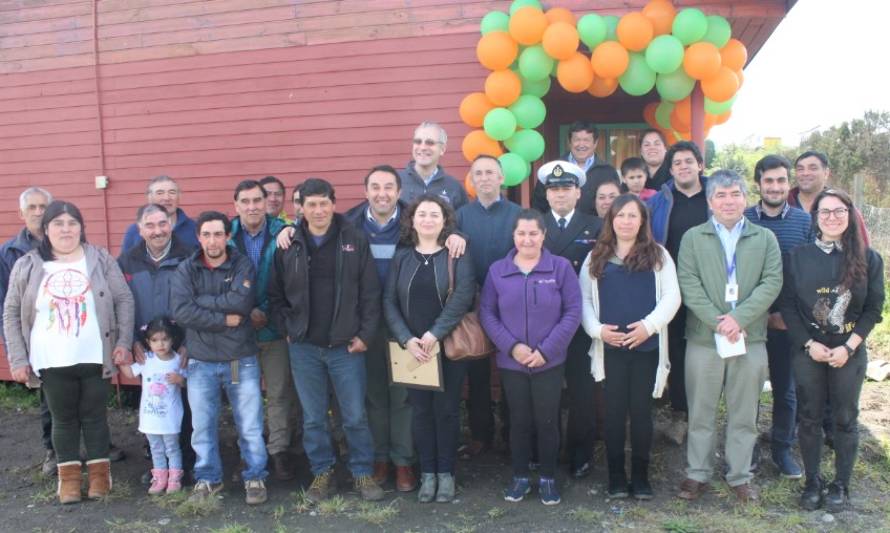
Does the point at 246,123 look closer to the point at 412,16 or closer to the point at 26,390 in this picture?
the point at 412,16

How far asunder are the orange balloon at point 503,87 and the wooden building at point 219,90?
673 millimetres

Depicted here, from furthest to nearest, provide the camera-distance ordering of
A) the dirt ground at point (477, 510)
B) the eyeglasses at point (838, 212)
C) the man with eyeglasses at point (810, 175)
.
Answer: the man with eyeglasses at point (810, 175) < the dirt ground at point (477, 510) < the eyeglasses at point (838, 212)

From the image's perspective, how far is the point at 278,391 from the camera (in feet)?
14.5

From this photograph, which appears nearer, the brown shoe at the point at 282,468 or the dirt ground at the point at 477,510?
the dirt ground at the point at 477,510

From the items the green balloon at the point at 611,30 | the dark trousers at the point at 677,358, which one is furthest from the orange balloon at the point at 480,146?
the dark trousers at the point at 677,358

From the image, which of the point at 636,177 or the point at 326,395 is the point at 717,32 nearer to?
the point at 636,177

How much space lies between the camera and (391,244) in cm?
413

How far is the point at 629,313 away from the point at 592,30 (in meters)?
2.14

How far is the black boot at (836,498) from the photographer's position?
3.86 metres

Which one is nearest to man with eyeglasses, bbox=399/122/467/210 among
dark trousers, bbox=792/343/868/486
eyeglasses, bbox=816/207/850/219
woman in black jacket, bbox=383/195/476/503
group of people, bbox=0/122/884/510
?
group of people, bbox=0/122/884/510

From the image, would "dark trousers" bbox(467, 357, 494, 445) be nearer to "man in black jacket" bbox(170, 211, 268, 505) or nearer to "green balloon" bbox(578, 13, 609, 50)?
"man in black jacket" bbox(170, 211, 268, 505)

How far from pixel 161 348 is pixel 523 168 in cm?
269

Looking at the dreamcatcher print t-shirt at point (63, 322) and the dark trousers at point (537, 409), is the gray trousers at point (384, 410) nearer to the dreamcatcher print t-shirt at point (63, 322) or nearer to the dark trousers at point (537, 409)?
the dark trousers at point (537, 409)

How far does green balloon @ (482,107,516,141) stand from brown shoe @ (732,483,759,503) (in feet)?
8.98
